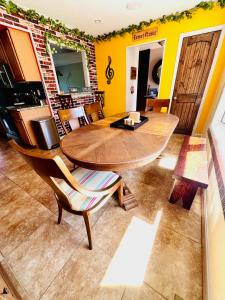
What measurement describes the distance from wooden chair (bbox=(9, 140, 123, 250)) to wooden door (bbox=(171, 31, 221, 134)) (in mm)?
2818

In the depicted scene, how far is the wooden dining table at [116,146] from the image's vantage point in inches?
34.3

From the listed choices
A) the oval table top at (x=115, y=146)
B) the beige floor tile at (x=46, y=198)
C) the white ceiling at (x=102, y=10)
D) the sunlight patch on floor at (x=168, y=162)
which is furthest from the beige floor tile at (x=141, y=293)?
the white ceiling at (x=102, y=10)

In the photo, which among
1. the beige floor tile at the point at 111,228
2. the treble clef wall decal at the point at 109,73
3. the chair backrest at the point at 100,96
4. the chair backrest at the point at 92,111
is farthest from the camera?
the chair backrest at the point at 100,96

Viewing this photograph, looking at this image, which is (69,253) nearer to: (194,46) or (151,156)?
(151,156)

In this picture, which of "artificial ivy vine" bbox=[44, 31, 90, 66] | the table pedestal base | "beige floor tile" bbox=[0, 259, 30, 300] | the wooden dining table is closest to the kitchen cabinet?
"artificial ivy vine" bbox=[44, 31, 90, 66]

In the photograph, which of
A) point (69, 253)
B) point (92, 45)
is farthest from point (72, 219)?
point (92, 45)

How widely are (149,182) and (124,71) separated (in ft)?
10.4

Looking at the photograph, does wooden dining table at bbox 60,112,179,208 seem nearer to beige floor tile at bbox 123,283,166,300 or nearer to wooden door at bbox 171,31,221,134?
beige floor tile at bbox 123,283,166,300

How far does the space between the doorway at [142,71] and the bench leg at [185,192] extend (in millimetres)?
3173

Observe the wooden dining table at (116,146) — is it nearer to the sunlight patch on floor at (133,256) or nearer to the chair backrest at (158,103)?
the sunlight patch on floor at (133,256)

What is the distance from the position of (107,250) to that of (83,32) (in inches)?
171

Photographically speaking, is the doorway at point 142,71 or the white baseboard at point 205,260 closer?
the white baseboard at point 205,260

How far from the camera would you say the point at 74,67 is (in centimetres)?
679

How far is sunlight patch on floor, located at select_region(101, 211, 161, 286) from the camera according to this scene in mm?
916
